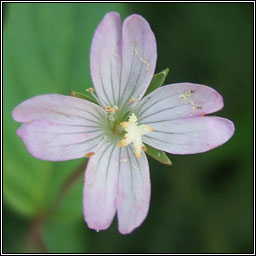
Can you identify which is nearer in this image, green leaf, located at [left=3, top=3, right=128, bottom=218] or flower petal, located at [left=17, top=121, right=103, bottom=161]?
flower petal, located at [left=17, top=121, right=103, bottom=161]

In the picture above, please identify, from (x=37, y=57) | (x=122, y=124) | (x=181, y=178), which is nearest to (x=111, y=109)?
(x=122, y=124)

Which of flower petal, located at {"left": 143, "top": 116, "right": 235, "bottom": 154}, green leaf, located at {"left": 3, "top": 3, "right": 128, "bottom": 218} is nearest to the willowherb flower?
flower petal, located at {"left": 143, "top": 116, "right": 235, "bottom": 154}

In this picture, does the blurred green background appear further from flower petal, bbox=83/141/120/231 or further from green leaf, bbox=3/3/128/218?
flower petal, bbox=83/141/120/231

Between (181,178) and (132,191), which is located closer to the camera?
(132,191)

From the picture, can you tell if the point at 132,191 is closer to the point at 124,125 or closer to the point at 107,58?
the point at 124,125

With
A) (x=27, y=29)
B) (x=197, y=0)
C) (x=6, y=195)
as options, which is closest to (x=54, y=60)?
(x=27, y=29)

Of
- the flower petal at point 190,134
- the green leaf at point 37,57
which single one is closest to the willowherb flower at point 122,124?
the flower petal at point 190,134

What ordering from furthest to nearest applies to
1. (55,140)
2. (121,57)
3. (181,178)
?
(181,178) < (121,57) < (55,140)

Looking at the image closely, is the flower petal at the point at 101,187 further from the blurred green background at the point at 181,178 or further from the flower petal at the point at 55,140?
the blurred green background at the point at 181,178
